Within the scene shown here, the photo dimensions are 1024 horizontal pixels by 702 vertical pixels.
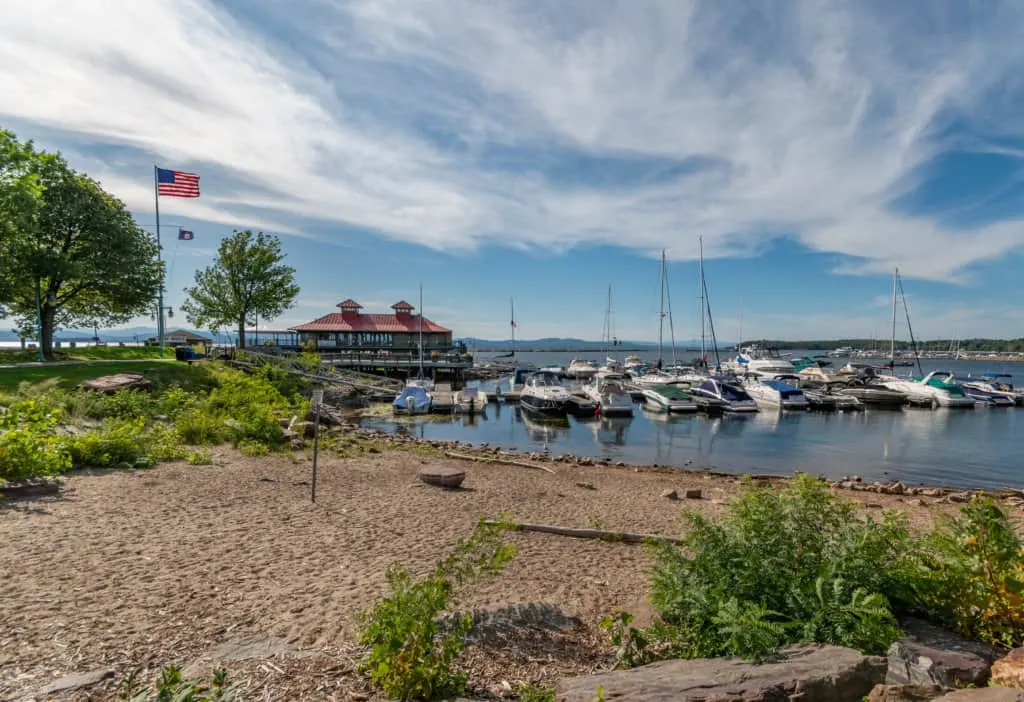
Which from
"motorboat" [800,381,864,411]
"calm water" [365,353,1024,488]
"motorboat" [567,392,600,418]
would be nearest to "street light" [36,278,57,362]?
"calm water" [365,353,1024,488]

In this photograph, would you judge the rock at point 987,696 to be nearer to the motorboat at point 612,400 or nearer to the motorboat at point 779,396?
the motorboat at point 612,400

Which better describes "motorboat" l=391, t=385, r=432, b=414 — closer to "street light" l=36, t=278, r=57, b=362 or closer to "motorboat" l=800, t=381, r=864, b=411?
"street light" l=36, t=278, r=57, b=362

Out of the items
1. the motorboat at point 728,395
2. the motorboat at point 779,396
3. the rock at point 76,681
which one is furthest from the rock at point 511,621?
the motorboat at point 779,396

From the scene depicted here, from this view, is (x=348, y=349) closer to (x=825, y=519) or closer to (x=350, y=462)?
(x=350, y=462)

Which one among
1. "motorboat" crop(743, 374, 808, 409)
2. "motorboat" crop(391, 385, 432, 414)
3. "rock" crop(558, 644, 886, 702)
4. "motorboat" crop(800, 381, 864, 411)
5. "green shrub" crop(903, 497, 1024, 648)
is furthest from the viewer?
"motorboat" crop(800, 381, 864, 411)

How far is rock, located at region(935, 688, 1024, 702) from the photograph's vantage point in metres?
3.14

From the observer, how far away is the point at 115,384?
62.0ft

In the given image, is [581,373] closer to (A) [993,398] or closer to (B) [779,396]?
(B) [779,396]

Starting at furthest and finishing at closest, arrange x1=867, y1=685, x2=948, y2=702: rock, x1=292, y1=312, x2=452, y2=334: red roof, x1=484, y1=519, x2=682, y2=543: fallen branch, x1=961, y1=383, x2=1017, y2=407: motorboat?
x1=292, y1=312, x2=452, y2=334: red roof
x1=961, y1=383, x2=1017, y2=407: motorboat
x1=484, y1=519, x2=682, y2=543: fallen branch
x1=867, y1=685, x2=948, y2=702: rock

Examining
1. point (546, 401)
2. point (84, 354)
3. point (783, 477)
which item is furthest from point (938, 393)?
point (84, 354)

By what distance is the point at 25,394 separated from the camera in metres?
16.4

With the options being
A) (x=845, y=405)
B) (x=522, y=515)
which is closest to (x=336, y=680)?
(x=522, y=515)

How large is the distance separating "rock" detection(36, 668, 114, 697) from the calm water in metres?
21.4

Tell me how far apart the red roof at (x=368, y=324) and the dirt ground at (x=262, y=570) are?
54158 mm
